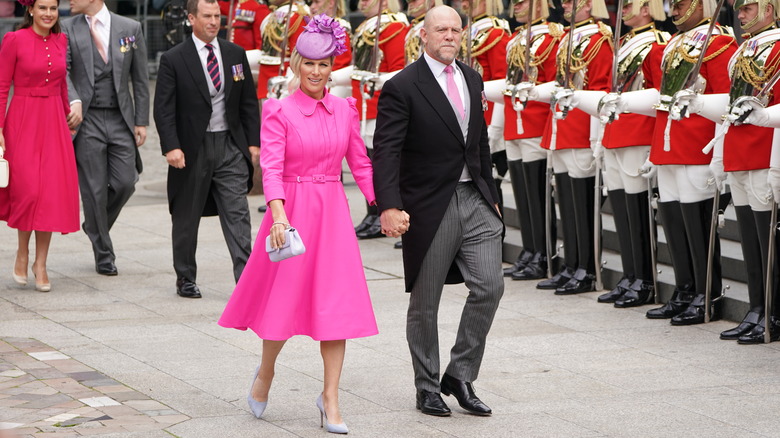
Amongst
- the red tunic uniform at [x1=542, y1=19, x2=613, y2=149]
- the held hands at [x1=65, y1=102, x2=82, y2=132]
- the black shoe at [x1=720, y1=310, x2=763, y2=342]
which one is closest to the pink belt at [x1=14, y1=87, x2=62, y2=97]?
the held hands at [x1=65, y1=102, x2=82, y2=132]

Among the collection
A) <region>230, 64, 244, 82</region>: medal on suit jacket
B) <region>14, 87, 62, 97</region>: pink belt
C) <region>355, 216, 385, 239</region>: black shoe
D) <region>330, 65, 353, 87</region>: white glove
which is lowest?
<region>355, 216, 385, 239</region>: black shoe

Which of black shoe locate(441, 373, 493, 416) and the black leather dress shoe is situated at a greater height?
black shoe locate(441, 373, 493, 416)

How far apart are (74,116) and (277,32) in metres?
2.77

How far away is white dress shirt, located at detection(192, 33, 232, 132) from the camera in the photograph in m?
8.23

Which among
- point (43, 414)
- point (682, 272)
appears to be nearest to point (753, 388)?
point (682, 272)

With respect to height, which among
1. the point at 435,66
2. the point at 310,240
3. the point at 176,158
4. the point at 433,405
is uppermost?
the point at 435,66

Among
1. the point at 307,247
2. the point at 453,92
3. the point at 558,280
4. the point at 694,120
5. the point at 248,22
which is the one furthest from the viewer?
the point at 248,22

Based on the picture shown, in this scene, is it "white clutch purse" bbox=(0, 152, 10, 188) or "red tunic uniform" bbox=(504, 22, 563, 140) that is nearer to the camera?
"white clutch purse" bbox=(0, 152, 10, 188)

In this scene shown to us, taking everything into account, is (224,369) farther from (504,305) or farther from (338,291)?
(504,305)

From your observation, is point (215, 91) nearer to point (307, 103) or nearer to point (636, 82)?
point (636, 82)

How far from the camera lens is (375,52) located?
33.3 feet

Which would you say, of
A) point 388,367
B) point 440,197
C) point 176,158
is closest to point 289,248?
point 440,197

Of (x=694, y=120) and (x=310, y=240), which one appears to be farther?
(x=694, y=120)

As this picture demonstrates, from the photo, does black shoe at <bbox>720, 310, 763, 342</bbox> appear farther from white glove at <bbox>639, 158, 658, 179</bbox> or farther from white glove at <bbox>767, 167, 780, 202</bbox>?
white glove at <bbox>639, 158, 658, 179</bbox>
